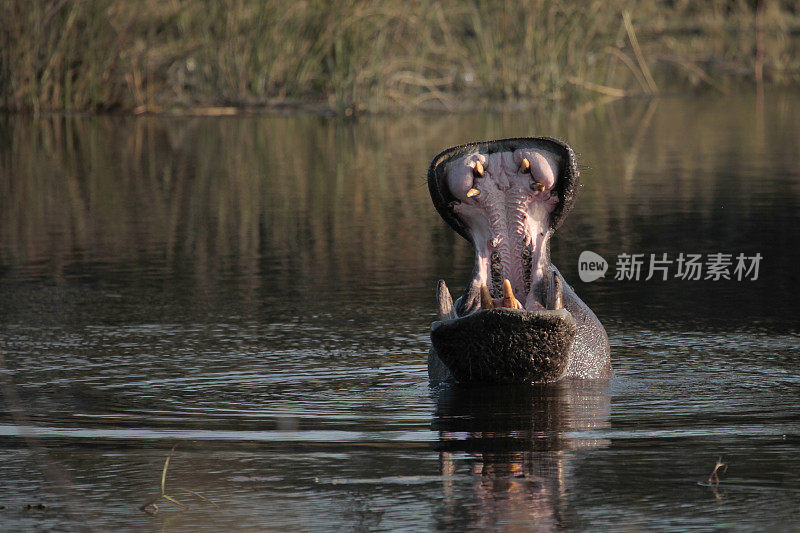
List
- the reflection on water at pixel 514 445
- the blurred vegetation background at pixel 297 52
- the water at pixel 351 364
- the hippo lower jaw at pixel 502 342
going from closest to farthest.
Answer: the reflection on water at pixel 514 445 < the water at pixel 351 364 < the hippo lower jaw at pixel 502 342 < the blurred vegetation background at pixel 297 52

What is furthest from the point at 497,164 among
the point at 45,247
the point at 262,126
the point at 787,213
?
the point at 262,126

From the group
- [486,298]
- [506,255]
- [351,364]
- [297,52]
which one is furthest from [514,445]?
[297,52]

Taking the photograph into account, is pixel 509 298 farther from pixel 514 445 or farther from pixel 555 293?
pixel 514 445

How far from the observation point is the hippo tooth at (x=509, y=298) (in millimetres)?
5031

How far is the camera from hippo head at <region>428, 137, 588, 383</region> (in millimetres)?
5047

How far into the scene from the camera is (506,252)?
523 centimetres

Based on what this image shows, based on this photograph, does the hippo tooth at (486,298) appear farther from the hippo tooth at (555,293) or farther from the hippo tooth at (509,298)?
the hippo tooth at (555,293)

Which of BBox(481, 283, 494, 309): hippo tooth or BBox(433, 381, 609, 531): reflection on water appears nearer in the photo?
BBox(433, 381, 609, 531): reflection on water

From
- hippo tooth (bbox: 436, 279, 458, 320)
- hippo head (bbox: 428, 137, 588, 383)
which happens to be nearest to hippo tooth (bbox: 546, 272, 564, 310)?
hippo head (bbox: 428, 137, 588, 383)

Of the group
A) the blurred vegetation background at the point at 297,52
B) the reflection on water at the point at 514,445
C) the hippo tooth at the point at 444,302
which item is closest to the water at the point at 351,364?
the reflection on water at the point at 514,445

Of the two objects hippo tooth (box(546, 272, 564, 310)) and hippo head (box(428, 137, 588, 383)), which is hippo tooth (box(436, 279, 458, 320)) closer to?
hippo head (box(428, 137, 588, 383))

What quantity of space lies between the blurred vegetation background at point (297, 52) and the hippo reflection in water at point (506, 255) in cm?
1364

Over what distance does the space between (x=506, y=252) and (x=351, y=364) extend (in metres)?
1.09

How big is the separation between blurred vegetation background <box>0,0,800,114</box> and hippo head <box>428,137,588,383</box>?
13.6 m
